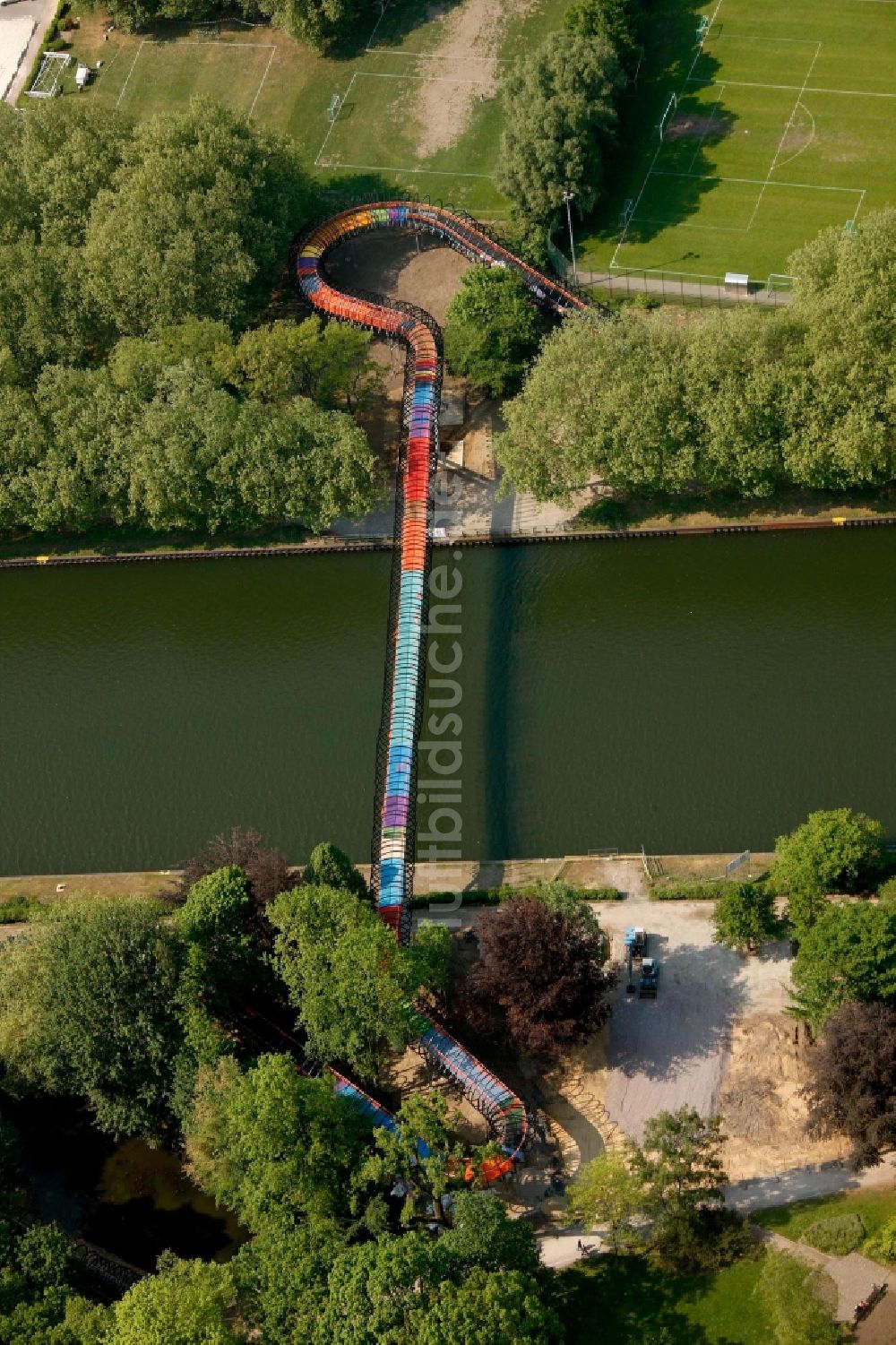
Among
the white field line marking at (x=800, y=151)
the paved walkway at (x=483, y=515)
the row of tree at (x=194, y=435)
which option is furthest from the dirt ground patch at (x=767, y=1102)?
the white field line marking at (x=800, y=151)

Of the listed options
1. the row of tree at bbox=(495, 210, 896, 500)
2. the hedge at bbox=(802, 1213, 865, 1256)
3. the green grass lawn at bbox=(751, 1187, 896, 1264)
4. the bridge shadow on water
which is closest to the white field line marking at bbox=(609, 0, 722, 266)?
the row of tree at bbox=(495, 210, 896, 500)

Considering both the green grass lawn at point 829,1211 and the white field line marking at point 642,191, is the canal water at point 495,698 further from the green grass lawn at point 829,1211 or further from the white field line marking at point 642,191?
the white field line marking at point 642,191

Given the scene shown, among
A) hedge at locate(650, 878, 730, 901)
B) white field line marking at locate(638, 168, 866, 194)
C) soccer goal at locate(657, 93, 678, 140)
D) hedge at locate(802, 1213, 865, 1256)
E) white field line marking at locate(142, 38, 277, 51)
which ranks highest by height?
white field line marking at locate(142, 38, 277, 51)

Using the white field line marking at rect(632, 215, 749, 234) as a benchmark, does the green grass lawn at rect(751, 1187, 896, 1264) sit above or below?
below

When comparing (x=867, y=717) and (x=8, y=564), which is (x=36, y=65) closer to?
(x=8, y=564)

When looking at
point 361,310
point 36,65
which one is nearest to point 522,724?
point 361,310

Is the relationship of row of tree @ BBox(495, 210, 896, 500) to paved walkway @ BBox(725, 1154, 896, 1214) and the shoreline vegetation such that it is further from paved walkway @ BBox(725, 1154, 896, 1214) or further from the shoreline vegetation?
paved walkway @ BBox(725, 1154, 896, 1214)

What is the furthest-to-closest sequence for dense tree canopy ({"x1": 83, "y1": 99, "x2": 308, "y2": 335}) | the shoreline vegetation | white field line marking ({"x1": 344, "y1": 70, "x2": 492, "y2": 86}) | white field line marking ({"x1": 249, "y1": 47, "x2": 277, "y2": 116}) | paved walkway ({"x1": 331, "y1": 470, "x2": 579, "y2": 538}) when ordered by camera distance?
1. white field line marking ({"x1": 249, "y1": 47, "x2": 277, "y2": 116})
2. white field line marking ({"x1": 344, "y1": 70, "x2": 492, "y2": 86})
3. dense tree canopy ({"x1": 83, "y1": 99, "x2": 308, "y2": 335})
4. paved walkway ({"x1": 331, "y1": 470, "x2": 579, "y2": 538})
5. the shoreline vegetation
